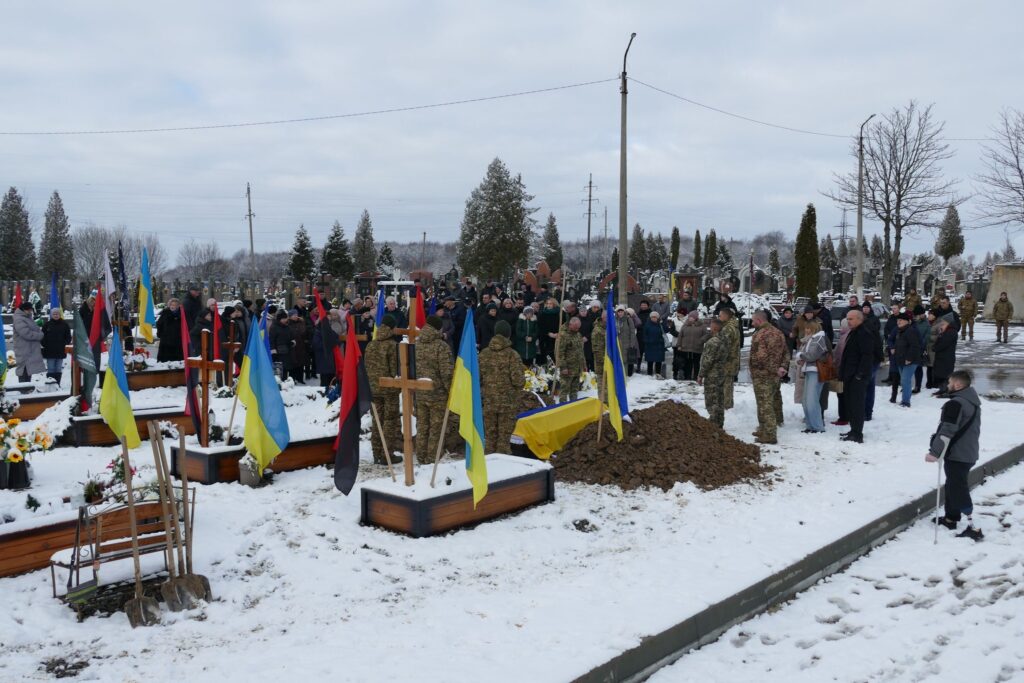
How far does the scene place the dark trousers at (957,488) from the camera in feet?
26.8

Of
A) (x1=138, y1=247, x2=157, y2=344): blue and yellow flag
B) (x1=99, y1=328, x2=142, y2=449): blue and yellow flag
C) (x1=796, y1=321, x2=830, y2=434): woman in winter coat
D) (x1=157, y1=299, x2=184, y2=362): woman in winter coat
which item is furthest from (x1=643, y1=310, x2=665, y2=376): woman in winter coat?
(x1=99, y1=328, x2=142, y2=449): blue and yellow flag

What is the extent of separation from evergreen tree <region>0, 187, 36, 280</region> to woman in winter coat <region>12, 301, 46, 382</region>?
166 ft

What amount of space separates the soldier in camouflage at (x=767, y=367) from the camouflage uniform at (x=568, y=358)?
3143 millimetres

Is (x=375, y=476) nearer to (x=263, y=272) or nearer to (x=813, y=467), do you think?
(x=813, y=467)

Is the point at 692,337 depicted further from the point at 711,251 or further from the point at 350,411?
the point at 711,251

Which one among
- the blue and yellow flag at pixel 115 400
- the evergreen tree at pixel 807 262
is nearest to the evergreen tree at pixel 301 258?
the evergreen tree at pixel 807 262

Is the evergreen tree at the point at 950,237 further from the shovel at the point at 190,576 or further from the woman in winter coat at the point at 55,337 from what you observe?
the shovel at the point at 190,576

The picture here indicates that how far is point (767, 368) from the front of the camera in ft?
39.3

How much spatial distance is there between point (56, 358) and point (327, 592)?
13069 millimetres

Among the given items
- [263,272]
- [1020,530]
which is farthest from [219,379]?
[263,272]

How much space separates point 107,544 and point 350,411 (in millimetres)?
2401

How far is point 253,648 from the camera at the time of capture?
5582mm

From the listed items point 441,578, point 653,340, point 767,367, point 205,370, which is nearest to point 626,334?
point 653,340

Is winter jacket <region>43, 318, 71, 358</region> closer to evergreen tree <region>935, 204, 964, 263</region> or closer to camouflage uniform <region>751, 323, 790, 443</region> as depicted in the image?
camouflage uniform <region>751, 323, 790, 443</region>
